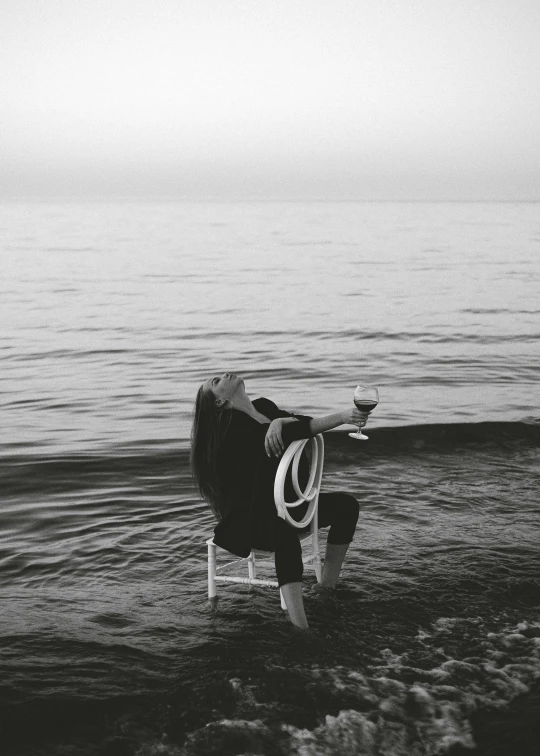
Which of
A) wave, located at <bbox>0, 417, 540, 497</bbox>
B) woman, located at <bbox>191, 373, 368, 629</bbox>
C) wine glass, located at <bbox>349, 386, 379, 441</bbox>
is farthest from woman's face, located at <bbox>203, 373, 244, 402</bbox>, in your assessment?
wave, located at <bbox>0, 417, 540, 497</bbox>

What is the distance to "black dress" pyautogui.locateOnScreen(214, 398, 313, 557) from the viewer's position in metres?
4.64

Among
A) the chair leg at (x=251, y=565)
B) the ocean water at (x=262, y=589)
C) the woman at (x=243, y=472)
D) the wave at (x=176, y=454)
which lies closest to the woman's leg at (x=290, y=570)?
the woman at (x=243, y=472)

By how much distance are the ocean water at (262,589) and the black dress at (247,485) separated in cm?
54

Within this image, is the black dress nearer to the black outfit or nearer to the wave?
the black outfit

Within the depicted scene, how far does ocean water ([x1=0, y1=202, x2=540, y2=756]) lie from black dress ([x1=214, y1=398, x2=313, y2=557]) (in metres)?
0.54

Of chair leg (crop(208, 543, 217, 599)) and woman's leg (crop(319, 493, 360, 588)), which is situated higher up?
woman's leg (crop(319, 493, 360, 588))

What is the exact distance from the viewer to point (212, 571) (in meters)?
5.00

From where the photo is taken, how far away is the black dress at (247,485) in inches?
183

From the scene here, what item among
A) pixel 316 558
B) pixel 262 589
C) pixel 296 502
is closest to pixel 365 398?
pixel 296 502

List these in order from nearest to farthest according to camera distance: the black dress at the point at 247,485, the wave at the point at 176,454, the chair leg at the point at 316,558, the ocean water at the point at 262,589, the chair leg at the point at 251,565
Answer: the ocean water at the point at 262,589 < the black dress at the point at 247,485 < the chair leg at the point at 316,558 < the chair leg at the point at 251,565 < the wave at the point at 176,454

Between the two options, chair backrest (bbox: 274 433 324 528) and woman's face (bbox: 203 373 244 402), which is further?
woman's face (bbox: 203 373 244 402)

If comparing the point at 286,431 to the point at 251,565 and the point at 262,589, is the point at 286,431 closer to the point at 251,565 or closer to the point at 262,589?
the point at 251,565

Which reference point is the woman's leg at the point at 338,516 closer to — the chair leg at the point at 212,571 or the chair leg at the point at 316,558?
the chair leg at the point at 316,558

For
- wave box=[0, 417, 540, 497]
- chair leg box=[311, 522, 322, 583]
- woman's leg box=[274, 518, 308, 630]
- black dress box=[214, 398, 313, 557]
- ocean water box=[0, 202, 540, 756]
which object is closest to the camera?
ocean water box=[0, 202, 540, 756]
